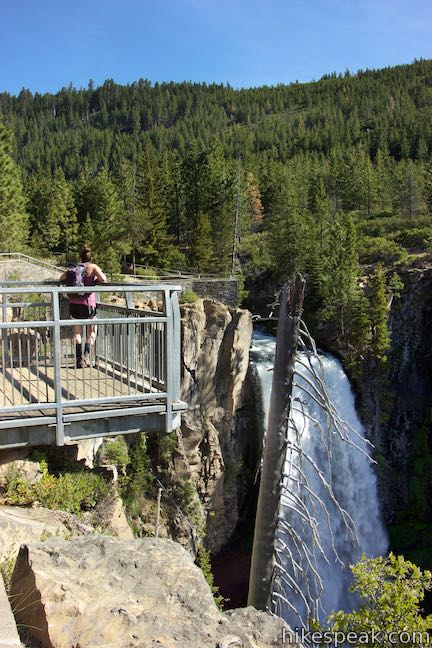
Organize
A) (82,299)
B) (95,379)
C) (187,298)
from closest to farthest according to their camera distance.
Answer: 1. (95,379)
2. (82,299)
3. (187,298)

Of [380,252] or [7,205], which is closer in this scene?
[7,205]

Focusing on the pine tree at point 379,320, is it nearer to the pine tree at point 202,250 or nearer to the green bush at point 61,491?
the pine tree at point 202,250

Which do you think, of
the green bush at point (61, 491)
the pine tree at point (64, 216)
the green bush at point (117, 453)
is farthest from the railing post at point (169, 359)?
the pine tree at point (64, 216)

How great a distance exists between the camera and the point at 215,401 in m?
26.0

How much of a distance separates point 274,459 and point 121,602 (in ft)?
11.4

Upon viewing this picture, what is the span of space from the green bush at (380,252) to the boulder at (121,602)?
38.1 metres

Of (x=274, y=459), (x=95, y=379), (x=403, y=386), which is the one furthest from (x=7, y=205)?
(x=274, y=459)

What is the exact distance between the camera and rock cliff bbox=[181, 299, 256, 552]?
24.6m

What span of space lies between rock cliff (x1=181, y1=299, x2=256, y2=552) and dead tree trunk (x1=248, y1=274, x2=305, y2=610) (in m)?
16.8

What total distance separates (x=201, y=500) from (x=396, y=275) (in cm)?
2016

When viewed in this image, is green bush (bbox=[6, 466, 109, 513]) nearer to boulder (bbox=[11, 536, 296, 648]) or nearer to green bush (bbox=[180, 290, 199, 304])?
boulder (bbox=[11, 536, 296, 648])

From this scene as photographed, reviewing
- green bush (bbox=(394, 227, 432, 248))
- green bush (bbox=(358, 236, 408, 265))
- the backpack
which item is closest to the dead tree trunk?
the backpack

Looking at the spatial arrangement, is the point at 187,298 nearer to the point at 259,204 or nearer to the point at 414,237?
the point at 414,237

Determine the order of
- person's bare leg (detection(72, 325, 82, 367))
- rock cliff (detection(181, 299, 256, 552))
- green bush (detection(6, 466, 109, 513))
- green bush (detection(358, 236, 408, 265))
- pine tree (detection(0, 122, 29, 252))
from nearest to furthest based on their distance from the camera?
person's bare leg (detection(72, 325, 82, 367)) → green bush (detection(6, 466, 109, 513)) → rock cliff (detection(181, 299, 256, 552)) → pine tree (detection(0, 122, 29, 252)) → green bush (detection(358, 236, 408, 265))
